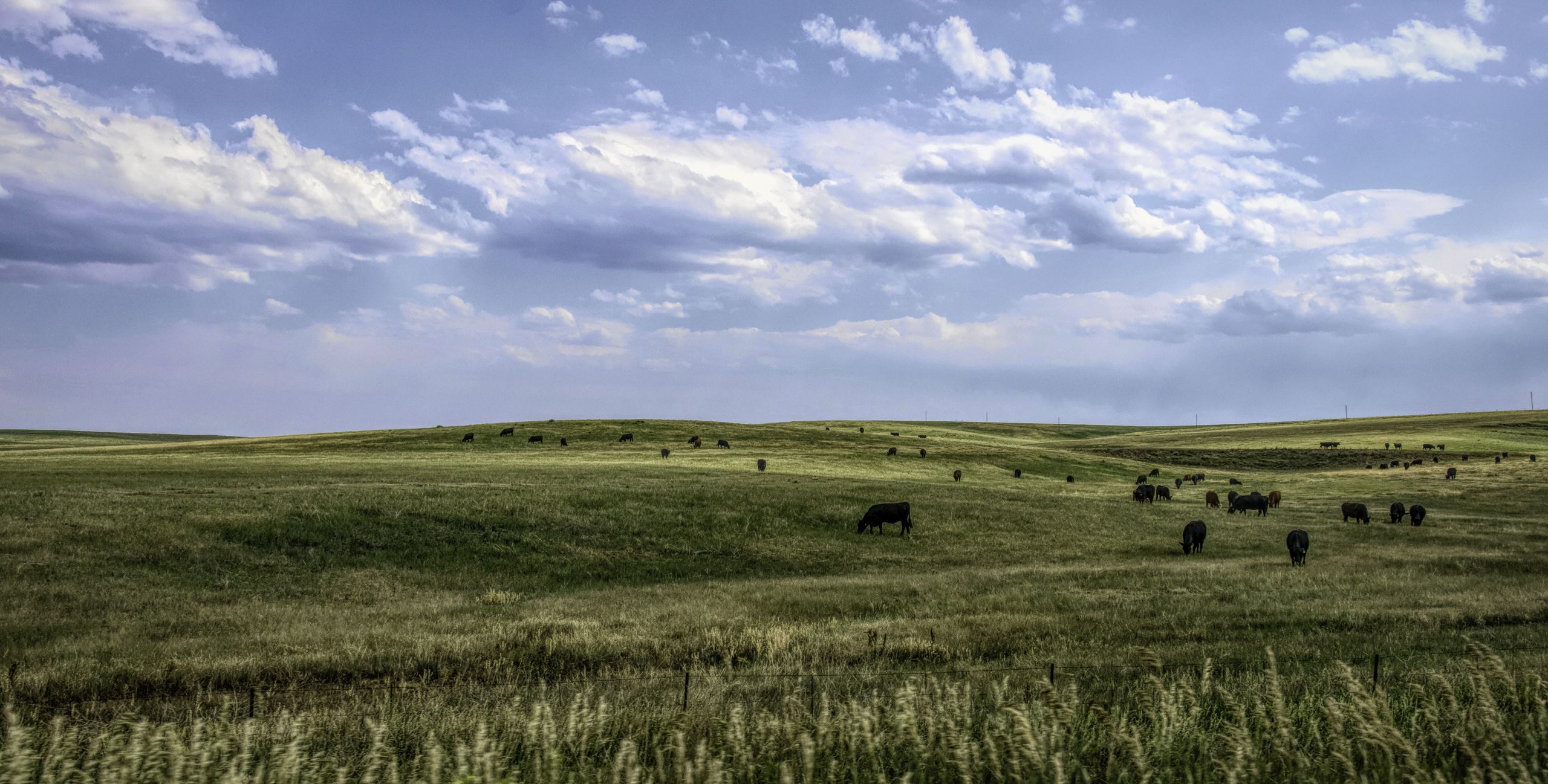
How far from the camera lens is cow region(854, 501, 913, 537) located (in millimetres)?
34906

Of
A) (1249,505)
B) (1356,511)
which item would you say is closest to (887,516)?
(1249,505)

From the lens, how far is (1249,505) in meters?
47.4

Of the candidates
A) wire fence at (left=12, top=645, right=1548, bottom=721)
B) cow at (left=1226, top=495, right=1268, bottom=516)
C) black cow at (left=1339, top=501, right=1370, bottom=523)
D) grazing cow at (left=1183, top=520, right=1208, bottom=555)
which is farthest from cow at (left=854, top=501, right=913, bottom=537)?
black cow at (left=1339, top=501, right=1370, bottom=523)

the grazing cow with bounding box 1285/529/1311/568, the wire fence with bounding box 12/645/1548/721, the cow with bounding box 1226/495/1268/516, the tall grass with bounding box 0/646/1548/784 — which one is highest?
the tall grass with bounding box 0/646/1548/784

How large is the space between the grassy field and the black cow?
1932mm

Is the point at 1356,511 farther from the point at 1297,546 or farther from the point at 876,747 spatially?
the point at 876,747

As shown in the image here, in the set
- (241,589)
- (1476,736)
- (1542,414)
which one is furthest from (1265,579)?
(1542,414)

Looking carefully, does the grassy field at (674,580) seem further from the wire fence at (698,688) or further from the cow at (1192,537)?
the cow at (1192,537)

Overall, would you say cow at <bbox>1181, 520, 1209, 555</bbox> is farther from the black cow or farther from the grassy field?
the black cow

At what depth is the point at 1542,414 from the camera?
141 m

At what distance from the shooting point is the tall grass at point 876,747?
18.5ft

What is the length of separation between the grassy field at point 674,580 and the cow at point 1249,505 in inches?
78.8

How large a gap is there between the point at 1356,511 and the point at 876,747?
45.8 metres

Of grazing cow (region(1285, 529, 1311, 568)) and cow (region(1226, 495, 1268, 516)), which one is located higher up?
grazing cow (region(1285, 529, 1311, 568))
